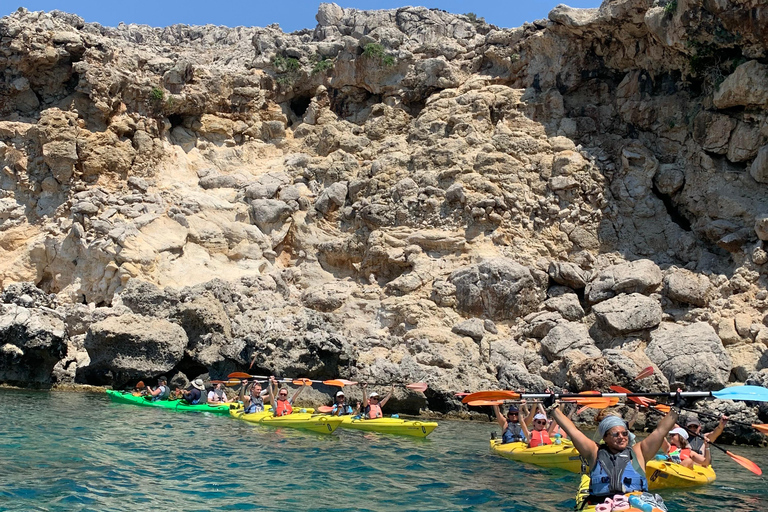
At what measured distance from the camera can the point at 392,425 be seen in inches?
488

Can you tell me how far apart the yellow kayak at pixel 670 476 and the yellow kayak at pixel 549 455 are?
46.2 inches

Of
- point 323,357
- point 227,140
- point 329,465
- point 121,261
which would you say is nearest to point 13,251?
point 121,261

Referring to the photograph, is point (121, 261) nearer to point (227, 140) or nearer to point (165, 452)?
point (227, 140)

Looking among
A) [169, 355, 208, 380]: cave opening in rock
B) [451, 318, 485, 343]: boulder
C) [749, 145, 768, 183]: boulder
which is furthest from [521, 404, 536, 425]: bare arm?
[749, 145, 768, 183]: boulder

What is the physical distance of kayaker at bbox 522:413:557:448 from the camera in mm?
10274

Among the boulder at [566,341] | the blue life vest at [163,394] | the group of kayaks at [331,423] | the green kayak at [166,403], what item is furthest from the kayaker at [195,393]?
the boulder at [566,341]

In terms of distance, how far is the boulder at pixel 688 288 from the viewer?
17172mm

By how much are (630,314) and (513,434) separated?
280 inches

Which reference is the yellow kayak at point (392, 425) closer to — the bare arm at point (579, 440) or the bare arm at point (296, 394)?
the bare arm at point (296, 394)

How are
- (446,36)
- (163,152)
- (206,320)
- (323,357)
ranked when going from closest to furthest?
1. (323,357)
2. (206,320)
3. (163,152)
4. (446,36)

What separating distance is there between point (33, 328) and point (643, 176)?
55.1 feet

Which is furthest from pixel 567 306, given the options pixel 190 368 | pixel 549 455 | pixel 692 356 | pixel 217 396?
pixel 190 368

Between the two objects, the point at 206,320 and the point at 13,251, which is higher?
the point at 13,251

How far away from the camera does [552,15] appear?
850 inches
